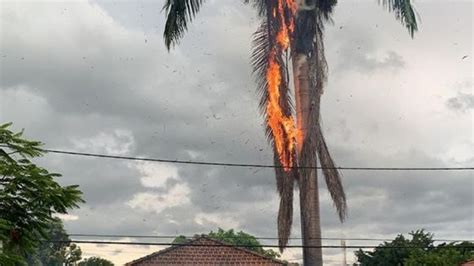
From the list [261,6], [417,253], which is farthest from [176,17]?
[417,253]

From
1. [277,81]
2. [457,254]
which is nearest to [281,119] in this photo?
[277,81]

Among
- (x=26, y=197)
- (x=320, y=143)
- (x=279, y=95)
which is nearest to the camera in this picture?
(x=26, y=197)

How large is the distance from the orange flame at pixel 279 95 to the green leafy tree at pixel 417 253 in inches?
505

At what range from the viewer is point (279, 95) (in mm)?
19469

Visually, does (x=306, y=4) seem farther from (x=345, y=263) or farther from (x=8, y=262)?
(x=345, y=263)

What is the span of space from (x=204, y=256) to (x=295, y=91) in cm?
1554

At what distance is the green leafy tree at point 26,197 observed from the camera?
44.3 feet

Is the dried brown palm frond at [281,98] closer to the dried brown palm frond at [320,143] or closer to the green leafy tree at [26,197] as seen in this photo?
the dried brown palm frond at [320,143]

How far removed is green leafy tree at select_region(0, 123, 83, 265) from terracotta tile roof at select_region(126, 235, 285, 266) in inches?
703

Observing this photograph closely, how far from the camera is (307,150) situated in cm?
1839

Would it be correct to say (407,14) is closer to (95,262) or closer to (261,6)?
(261,6)

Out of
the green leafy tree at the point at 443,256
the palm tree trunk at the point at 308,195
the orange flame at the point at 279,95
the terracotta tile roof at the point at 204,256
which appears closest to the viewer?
the palm tree trunk at the point at 308,195

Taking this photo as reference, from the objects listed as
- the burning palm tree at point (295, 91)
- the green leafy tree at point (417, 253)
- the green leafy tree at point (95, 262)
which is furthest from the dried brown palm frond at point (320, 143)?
the green leafy tree at point (95, 262)

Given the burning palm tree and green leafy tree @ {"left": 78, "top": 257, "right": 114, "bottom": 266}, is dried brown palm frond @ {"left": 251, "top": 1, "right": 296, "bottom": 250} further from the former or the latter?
green leafy tree @ {"left": 78, "top": 257, "right": 114, "bottom": 266}
